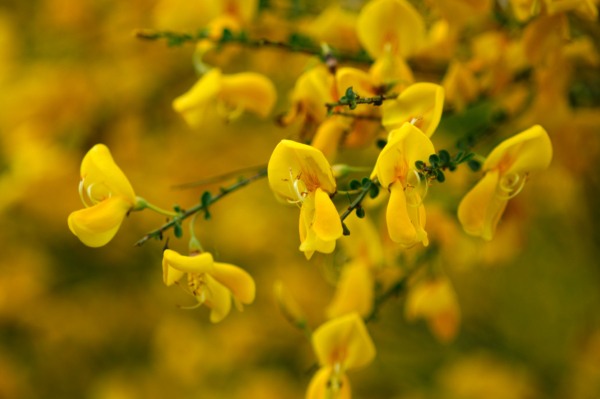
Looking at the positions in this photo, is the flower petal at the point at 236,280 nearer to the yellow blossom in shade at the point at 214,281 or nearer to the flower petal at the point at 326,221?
the yellow blossom in shade at the point at 214,281

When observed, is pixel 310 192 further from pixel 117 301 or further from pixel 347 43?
pixel 117 301

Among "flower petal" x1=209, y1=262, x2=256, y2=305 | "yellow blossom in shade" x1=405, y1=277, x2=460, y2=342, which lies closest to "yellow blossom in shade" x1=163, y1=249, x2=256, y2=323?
"flower petal" x1=209, y1=262, x2=256, y2=305

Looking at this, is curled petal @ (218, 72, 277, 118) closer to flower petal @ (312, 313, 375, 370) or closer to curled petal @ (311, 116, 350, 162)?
curled petal @ (311, 116, 350, 162)

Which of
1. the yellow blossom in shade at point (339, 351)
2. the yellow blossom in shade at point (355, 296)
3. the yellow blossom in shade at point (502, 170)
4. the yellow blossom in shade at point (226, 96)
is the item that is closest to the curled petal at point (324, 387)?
the yellow blossom in shade at point (339, 351)

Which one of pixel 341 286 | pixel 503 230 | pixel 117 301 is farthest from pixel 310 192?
pixel 117 301

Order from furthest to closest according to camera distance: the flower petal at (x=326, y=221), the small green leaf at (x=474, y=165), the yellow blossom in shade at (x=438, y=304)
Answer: the yellow blossom in shade at (x=438, y=304) → the small green leaf at (x=474, y=165) → the flower petal at (x=326, y=221)

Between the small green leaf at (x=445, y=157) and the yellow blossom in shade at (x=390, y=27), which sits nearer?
the small green leaf at (x=445, y=157)
